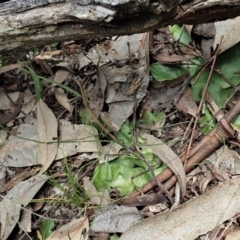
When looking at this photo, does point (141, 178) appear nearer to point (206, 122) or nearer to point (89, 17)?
point (206, 122)

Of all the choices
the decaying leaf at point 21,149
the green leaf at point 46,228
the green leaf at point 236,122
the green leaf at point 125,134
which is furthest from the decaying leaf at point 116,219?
the green leaf at point 236,122

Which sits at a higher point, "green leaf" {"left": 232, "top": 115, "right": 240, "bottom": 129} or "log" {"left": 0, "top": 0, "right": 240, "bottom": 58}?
"log" {"left": 0, "top": 0, "right": 240, "bottom": 58}

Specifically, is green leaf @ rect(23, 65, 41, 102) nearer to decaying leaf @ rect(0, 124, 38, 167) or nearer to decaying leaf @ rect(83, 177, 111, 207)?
decaying leaf @ rect(0, 124, 38, 167)

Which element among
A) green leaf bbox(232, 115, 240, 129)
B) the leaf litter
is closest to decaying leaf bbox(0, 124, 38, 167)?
the leaf litter

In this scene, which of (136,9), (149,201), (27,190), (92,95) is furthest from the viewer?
(92,95)

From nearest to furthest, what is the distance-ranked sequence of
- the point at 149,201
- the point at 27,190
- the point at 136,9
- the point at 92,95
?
the point at 136,9 → the point at 149,201 → the point at 27,190 → the point at 92,95

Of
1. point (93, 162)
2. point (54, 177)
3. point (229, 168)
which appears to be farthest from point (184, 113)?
point (54, 177)

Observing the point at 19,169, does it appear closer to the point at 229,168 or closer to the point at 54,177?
the point at 54,177
